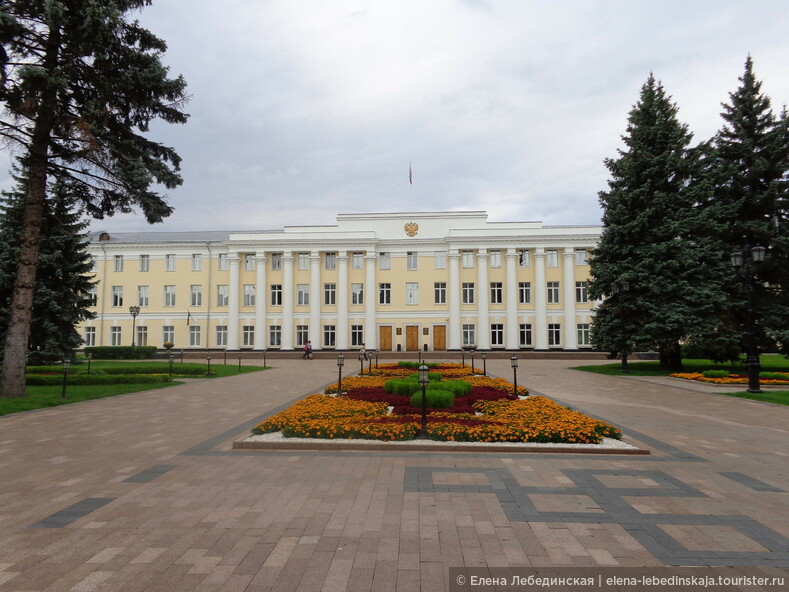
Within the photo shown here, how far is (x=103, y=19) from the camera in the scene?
464 inches

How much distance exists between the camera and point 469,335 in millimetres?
43094

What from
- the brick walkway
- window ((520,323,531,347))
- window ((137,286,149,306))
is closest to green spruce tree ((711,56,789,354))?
the brick walkway

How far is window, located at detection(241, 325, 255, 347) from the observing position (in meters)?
44.0

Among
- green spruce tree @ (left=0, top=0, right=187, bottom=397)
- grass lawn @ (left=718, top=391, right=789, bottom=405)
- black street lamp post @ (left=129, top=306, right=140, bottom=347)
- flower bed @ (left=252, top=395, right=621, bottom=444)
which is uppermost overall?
green spruce tree @ (left=0, top=0, right=187, bottom=397)

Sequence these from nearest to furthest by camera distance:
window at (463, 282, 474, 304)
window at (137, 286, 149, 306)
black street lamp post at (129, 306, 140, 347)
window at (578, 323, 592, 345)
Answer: black street lamp post at (129, 306, 140, 347) → window at (578, 323, 592, 345) → window at (463, 282, 474, 304) → window at (137, 286, 149, 306)

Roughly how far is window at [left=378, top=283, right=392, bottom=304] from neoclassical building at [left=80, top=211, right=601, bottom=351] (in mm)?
109

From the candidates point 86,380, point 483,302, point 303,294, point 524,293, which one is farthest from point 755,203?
point 303,294

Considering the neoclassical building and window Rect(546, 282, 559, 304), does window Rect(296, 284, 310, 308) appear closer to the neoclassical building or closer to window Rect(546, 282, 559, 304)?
the neoclassical building

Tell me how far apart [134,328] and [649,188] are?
149 ft

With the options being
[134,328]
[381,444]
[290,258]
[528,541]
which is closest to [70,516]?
[381,444]

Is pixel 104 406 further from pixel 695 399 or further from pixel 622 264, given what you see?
pixel 622 264

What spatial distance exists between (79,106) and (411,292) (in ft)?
109

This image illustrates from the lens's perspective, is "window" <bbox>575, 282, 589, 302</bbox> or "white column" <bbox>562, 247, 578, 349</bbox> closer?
"white column" <bbox>562, 247, 578, 349</bbox>

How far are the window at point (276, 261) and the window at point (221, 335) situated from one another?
8.12 metres
